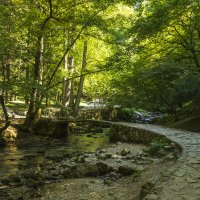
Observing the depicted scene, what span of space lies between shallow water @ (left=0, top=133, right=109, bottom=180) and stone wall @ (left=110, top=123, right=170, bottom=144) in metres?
0.75

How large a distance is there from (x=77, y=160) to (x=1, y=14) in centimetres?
780

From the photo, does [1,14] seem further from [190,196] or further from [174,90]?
[190,196]

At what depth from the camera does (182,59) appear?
1644cm

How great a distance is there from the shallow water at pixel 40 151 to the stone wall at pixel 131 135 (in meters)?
0.75

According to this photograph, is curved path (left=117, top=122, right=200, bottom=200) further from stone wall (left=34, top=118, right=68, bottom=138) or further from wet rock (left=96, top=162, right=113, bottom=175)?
stone wall (left=34, top=118, right=68, bottom=138)

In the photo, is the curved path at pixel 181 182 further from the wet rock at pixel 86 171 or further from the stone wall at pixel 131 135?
the stone wall at pixel 131 135

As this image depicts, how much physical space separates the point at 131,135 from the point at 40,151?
5.38 m

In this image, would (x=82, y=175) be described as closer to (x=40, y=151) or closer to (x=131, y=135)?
(x=40, y=151)

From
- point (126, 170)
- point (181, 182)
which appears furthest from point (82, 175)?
point (181, 182)

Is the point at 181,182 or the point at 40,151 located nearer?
the point at 181,182

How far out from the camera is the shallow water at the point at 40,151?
418 inches

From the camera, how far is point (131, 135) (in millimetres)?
16484

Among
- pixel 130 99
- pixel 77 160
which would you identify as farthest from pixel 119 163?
pixel 130 99

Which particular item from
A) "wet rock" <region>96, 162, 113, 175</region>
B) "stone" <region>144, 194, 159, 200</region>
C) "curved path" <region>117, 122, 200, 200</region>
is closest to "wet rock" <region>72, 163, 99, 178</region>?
"wet rock" <region>96, 162, 113, 175</region>
